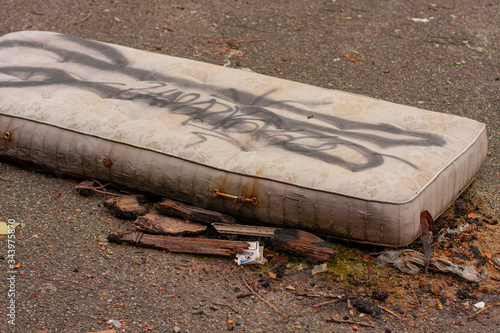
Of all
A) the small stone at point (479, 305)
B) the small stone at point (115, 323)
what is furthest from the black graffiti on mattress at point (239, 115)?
the small stone at point (115, 323)

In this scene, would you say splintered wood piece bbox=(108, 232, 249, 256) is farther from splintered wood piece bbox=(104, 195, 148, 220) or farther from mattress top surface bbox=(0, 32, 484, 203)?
mattress top surface bbox=(0, 32, 484, 203)

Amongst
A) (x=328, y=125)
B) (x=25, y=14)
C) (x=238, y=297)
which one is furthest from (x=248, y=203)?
(x=25, y=14)

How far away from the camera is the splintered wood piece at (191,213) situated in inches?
128

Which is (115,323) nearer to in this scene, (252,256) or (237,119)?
(252,256)

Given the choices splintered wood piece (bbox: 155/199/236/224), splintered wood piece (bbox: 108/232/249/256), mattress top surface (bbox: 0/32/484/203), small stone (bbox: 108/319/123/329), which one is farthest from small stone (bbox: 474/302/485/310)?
A: small stone (bbox: 108/319/123/329)

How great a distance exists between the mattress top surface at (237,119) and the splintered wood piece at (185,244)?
1.40 feet

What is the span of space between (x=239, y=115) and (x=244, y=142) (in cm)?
35

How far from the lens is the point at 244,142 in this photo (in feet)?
11.2

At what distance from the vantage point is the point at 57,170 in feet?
12.0

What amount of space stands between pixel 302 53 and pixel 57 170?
9.58ft

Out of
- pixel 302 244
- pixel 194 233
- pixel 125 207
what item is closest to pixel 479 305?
pixel 302 244

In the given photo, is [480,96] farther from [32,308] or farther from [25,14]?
[25,14]

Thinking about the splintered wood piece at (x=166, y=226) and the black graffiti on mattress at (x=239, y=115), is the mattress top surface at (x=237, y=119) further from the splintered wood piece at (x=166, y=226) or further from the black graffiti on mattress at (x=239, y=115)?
the splintered wood piece at (x=166, y=226)

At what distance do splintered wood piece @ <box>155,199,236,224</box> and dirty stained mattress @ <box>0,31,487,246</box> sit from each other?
48 mm
